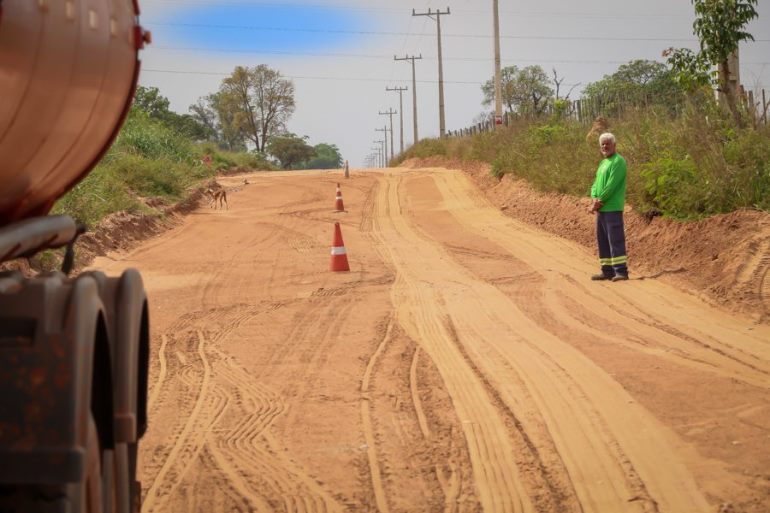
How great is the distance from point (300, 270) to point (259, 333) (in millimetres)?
4635

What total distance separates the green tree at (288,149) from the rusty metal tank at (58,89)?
92.6m

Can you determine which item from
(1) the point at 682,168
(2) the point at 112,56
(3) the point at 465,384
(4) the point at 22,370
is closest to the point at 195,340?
(3) the point at 465,384

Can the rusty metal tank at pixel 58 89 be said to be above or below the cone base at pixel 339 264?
above

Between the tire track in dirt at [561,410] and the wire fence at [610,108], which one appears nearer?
the tire track in dirt at [561,410]

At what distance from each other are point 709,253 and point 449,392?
20.3ft

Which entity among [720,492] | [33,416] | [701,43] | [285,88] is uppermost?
[285,88]

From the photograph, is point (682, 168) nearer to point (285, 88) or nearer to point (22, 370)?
point (22, 370)

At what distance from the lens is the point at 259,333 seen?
9883 millimetres

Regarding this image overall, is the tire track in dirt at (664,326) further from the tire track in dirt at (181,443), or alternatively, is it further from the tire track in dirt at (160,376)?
the tire track in dirt at (160,376)

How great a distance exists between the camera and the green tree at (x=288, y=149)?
320 feet

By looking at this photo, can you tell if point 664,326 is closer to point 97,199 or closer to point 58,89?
point 58,89

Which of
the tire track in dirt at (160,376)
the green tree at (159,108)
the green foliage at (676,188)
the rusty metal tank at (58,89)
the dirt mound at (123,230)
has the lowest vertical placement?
the tire track in dirt at (160,376)

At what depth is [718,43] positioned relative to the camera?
15.1m

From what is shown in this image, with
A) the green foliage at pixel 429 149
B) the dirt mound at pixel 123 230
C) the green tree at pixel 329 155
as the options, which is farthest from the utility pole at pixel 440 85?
the green tree at pixel 329 155
